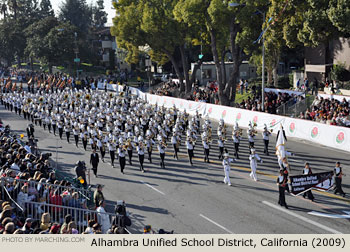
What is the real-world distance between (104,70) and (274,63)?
43338mm

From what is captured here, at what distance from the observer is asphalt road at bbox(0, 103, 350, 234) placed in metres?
13.2

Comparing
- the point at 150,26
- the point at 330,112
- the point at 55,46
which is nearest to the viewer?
the point at 330,112

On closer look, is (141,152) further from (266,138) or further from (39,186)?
(39,186)

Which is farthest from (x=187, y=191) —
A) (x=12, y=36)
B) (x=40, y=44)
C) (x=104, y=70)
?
(x=12, y=36)

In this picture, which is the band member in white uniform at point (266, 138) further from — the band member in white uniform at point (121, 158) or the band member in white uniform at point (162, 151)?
the band member in white uniform at point (121, 158)

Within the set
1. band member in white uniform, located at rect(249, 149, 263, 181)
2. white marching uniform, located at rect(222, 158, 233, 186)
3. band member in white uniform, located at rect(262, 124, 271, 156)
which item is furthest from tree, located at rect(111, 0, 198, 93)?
white marching uniform, located at rect(222, 158, 233, 186)

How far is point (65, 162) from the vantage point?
70.9 feet

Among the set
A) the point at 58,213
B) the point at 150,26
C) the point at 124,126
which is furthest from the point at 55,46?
the point at 58,213

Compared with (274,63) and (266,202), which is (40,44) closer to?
(274,63)

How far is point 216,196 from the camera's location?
52.0 feet

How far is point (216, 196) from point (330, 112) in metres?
12.0

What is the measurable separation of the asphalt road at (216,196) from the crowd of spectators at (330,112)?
2.07 metres

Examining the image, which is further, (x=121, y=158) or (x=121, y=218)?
(x=121, y=158)

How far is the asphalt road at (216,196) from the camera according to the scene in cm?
1317
